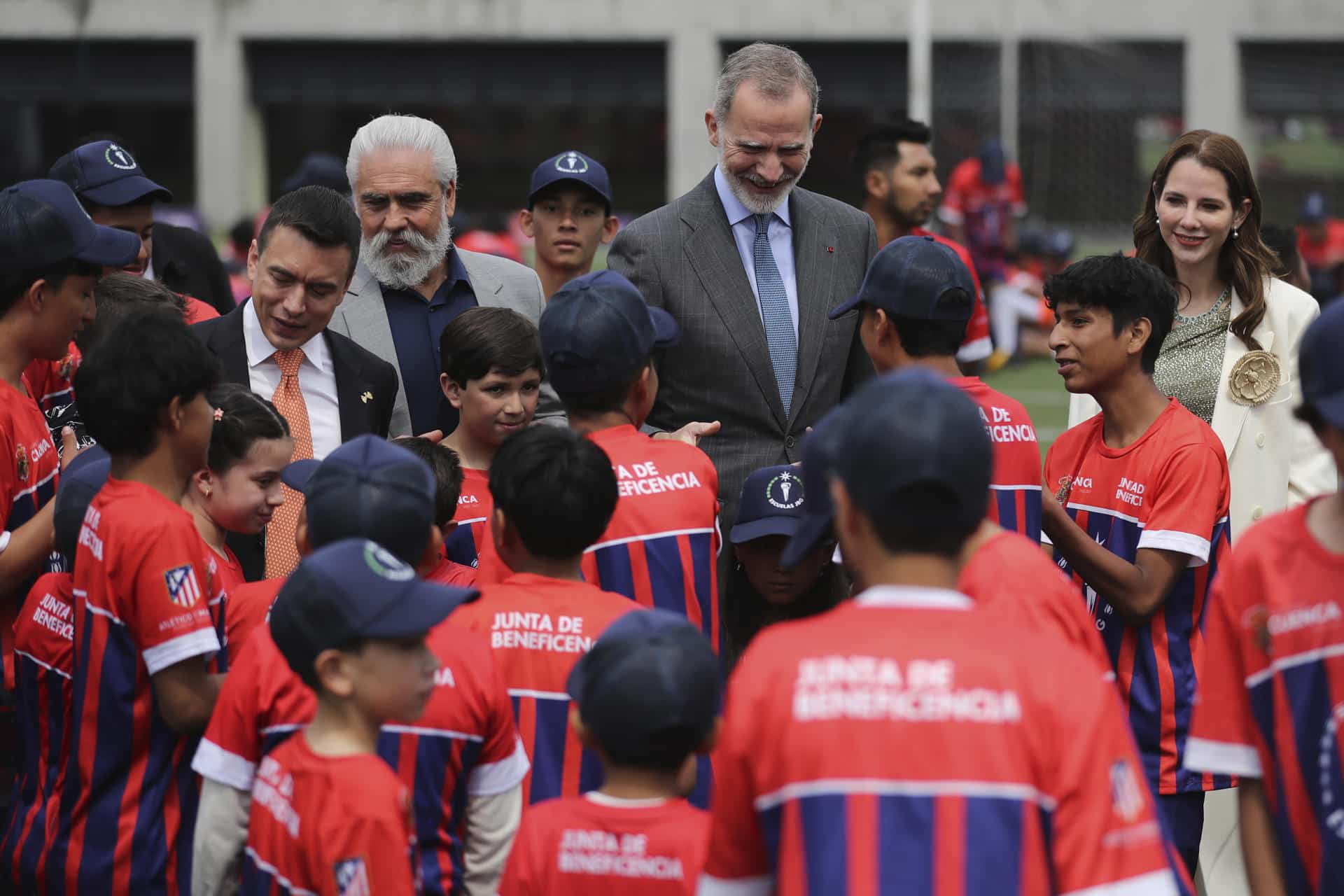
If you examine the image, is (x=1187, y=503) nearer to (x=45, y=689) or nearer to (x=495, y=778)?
(x=495, y=778)

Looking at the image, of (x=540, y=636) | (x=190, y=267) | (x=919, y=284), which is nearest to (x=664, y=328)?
(x=919, y=284)

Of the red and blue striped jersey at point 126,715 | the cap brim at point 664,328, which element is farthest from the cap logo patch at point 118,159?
the red and blue striped jersey at point 126,715

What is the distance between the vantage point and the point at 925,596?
2.25 m

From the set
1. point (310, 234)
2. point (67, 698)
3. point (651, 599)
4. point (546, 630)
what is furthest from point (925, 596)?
point (310, 234)

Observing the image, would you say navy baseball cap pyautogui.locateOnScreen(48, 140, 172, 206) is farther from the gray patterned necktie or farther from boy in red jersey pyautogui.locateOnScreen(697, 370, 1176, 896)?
boy in red jersey pyautogui.locateOnScreen(697, 370, 1176, 896)

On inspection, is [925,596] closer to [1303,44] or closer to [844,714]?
[844,714]

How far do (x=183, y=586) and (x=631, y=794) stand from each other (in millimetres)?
1112

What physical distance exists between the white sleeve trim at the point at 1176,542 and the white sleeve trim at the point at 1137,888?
1868mm

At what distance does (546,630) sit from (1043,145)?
27.3 m

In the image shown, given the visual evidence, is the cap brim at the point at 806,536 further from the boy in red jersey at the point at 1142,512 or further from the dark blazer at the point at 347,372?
the dark blazer at the point at 347,372

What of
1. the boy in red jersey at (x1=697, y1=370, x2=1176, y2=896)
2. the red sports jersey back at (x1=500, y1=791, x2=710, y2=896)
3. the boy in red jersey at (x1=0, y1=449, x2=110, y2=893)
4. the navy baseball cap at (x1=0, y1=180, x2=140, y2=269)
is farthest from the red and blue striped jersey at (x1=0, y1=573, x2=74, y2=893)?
the boy in red jersey at (x1=697, y1=370, x2=1176, y2=896)

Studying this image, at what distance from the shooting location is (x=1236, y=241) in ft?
16.3

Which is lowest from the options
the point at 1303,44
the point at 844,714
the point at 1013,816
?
the point at 1013,816

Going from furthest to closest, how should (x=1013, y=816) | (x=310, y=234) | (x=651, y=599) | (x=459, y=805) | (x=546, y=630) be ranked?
(x=310, y=234)
(x=651, y=599)
(x=546, y=630)
(x=459, y=805)
(x=1013, y=816)
